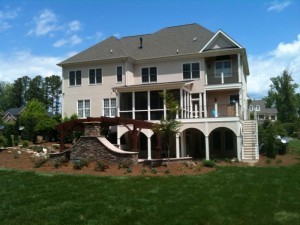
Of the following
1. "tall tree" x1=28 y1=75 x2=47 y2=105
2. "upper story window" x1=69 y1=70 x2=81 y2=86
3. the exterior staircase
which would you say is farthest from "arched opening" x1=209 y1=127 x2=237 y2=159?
"tall tree" x1=28 y1=75 x2=47 y2=105

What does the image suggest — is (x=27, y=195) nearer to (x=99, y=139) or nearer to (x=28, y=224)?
(x=28, y=224)

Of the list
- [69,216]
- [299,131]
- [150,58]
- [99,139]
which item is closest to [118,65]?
[150,58]

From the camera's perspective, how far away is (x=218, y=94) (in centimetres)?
2842

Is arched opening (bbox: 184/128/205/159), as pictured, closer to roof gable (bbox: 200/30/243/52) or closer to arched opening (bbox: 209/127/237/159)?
arched opening (bbox: 209/127/237/159)

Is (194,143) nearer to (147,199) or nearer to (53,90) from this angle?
(147,199)

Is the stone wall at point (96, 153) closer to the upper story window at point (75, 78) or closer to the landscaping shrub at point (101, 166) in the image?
the landscaping shrub at point (101, 166)

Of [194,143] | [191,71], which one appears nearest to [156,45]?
[191,71]

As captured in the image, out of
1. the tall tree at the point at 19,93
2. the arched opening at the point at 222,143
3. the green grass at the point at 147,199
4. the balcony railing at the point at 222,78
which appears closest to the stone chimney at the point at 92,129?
the green grass at the point at 147,199

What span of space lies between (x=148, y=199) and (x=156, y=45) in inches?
859

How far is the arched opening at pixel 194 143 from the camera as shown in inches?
1094

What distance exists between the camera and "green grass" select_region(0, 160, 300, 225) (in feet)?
30.7

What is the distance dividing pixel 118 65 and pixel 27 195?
62.0ft

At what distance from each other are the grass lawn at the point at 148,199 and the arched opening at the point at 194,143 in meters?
11.8

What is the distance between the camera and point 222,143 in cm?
2798
